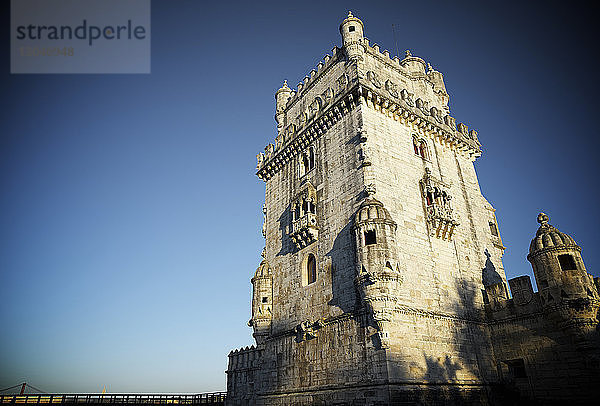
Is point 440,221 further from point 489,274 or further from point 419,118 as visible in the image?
point 419,118

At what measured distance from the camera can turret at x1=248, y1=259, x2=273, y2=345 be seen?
2567 centimetres

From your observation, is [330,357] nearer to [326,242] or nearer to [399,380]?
[399,380]

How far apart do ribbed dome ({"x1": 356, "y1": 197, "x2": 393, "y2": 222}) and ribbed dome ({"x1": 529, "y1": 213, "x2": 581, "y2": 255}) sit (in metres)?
8.21

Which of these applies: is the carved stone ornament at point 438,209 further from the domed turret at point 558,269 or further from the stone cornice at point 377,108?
the stone cornice at point 377,108

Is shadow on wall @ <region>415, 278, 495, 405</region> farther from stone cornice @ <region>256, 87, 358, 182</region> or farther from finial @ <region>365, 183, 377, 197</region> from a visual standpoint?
stone cornice @ <region>256, 87, 358, 182</region>

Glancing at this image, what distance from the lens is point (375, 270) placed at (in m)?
19.0

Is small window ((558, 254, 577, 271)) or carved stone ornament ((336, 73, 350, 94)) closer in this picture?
small window ((558, 254, 577, 271))

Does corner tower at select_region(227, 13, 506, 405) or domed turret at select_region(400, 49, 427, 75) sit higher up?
domed turret at select_region(400, 49, 427, 75)

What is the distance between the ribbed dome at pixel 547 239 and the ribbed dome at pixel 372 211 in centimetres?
821

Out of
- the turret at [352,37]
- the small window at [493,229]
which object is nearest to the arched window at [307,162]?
the turret at [352,37]

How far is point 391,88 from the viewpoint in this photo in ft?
94.2

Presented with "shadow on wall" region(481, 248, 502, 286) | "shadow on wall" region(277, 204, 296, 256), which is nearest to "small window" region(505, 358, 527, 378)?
"shadow on wall" region(481, 248, 502, 286)

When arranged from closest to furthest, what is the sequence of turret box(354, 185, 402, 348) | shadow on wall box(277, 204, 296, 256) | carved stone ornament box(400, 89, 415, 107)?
turret box(354, 185, 402, 348)
shadow on wall box(277, 204, 296, 256)
carved stone ornament box(400, 89, 415, 107)

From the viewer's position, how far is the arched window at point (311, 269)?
2373 cm
